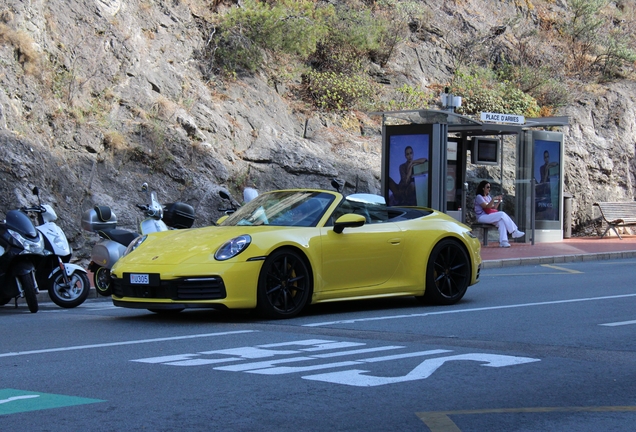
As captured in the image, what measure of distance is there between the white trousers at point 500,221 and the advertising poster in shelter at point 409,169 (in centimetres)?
202

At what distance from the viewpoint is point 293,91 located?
2536 cm

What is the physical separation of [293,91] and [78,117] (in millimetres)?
7791

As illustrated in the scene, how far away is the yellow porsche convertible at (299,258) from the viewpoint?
9055 millimetres

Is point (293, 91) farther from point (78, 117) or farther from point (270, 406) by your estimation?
point (270, 406)

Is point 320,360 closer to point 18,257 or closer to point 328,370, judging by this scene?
point 328,370

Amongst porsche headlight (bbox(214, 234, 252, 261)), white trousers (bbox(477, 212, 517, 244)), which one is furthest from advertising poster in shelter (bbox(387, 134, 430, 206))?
porsche headlight (bbox(214, 234, 252, 261))

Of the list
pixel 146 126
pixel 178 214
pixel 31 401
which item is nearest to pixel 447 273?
→ pixel 178 214

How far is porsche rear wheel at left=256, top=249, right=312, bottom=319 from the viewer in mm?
9211

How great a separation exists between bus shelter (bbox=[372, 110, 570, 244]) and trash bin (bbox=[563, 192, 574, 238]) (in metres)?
1.44

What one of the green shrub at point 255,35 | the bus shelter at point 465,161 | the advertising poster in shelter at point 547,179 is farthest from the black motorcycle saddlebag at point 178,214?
the advertising poster in shelter at point 547,179

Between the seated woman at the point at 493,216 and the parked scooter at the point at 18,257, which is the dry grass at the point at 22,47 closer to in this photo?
the parked scooter at the point at 18,257

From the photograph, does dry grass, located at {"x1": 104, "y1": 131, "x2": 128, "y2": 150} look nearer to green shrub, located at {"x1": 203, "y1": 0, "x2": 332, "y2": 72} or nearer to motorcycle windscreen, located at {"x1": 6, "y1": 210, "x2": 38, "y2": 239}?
green shrub, located at {"x1": 203, "y1": 0, "x2": 332, "y2": 72}

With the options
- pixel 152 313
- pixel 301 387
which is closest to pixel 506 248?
pixel 152 313

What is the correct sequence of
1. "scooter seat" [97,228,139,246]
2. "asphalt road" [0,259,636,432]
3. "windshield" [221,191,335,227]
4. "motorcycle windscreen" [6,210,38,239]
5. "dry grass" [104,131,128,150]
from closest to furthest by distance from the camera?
"asphalt road" [0,259,636,432] < "windshield" [221,191,335,227] < "motorcycle windscreen" [6,210,38,239] < "scooter seat" [97,228,139,246] < "dry grass" [104,131,128,150]
